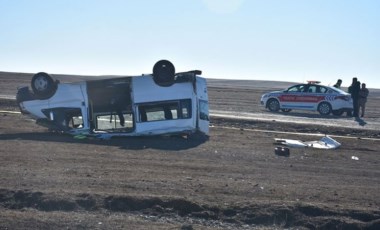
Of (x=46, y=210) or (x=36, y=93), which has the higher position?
(x=36, y=93)

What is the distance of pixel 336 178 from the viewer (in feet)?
46.2

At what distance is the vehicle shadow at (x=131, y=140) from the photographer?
1830 cm

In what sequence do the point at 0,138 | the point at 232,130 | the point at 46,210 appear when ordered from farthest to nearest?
the point at 232,130, the point at 0,138, the point at 46,210

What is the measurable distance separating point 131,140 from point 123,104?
1115 millimetres

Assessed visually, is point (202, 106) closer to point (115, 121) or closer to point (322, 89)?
point (115, 121)

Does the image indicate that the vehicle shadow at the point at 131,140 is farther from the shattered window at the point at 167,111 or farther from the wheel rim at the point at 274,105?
the wheel rim at the point at 274,105

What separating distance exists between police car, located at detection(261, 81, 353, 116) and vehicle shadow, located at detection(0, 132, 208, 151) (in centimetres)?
1539

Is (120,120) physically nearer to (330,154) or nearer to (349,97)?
(330,154)

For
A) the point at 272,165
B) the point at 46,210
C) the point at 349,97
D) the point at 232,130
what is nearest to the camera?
the point at 46,210

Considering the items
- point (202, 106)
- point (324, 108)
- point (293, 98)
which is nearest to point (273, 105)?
point (293, 98)

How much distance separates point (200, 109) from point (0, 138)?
17.8 ft

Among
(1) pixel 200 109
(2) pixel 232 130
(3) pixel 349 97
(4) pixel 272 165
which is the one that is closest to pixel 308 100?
(3) pixel 349 97

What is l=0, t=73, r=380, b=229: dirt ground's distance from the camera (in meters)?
Result: 10.3

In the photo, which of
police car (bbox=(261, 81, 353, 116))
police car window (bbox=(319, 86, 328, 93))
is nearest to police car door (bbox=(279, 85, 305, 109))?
police car (bbox=(261, 81, 353, 116))
